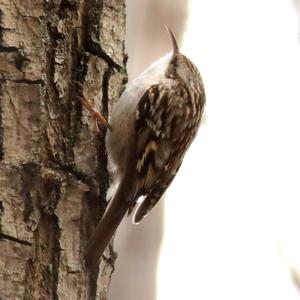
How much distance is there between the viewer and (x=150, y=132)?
2.62m

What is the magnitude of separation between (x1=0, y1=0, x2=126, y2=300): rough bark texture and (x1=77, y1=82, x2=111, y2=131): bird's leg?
0.02 metres

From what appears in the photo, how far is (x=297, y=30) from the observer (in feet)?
12.9

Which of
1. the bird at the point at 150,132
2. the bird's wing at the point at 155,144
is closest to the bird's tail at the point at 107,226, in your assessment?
the bird at the point at 150,132

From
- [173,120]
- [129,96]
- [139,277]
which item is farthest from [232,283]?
[129,96]

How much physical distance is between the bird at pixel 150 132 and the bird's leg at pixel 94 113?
29 mm

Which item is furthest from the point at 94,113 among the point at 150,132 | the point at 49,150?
the point at 150,132

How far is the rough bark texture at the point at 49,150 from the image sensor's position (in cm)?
192

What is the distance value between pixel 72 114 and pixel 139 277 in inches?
59.9

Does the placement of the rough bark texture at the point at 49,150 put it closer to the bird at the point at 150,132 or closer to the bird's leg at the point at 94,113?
the bird's leg at the point at 94,113

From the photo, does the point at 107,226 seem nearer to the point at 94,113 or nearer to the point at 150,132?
the point at 94,113

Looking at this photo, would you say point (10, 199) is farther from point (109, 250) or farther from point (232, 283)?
point (232, 283)

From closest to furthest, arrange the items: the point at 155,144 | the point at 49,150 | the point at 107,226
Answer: the point at 49,150, the point at 107,226, the point at 155,144

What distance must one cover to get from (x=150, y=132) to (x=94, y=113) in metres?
0.45

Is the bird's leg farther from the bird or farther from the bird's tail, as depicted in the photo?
the bird's tail
